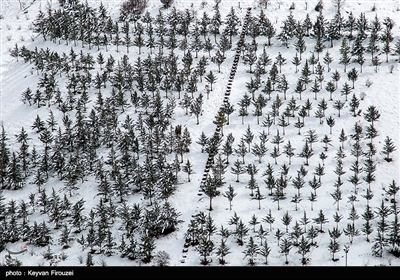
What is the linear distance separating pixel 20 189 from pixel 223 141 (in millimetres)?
15276

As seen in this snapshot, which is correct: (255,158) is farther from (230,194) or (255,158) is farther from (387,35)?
(387,35)

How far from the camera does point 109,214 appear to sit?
98.6ft

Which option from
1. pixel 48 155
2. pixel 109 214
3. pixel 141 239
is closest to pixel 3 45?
pixel 48 155

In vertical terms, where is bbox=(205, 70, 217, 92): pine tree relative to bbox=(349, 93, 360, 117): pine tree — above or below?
→ above

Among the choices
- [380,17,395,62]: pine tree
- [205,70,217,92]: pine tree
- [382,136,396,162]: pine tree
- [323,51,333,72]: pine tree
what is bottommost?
[382,136,396,162]: pine tree

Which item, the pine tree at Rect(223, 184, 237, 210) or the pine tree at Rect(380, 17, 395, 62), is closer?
the pine tree at Rect(223, 184, 237, 210)

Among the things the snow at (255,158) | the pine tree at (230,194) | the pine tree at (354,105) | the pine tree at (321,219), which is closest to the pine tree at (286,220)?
the snow at (255,158)

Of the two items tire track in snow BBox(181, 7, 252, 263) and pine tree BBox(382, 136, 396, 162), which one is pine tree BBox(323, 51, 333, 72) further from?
pine tree BBox(382, 136, 396, 162)

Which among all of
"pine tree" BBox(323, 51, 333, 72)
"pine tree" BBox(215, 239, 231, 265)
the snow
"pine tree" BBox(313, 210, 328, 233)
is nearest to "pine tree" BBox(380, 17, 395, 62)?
the snow

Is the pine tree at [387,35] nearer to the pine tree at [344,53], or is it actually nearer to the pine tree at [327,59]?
the pine tree at [344,53]

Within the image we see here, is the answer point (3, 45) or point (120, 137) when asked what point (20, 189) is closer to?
point (120, 137)

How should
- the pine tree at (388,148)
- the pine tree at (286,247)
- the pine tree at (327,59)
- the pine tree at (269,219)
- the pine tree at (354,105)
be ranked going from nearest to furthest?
the pine tree at (286,247) < the pine tree at (269,219) < the pine tree at (388,148) < the pine tree at (354,105) < the pine tree at (327,59)

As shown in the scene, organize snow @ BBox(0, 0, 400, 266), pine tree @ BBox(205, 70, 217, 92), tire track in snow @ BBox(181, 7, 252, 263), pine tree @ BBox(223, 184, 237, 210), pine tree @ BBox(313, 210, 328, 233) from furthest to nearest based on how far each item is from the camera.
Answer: pine tree @ BBox(205, 70, 217, 92) < pine tree @ BBox(223, 184, 237, 210) < tire track in snow @ BBox(181, 7, 252, 263) < pine tree @ BBox(313, 210, 328, 233) < snow @ BBox(0, 0, 400, 266)

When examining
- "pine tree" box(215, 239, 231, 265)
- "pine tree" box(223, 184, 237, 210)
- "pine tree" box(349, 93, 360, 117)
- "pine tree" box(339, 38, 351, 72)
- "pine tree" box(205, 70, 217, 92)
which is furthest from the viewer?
"pine tree" box(339, 38, 351, 72)
